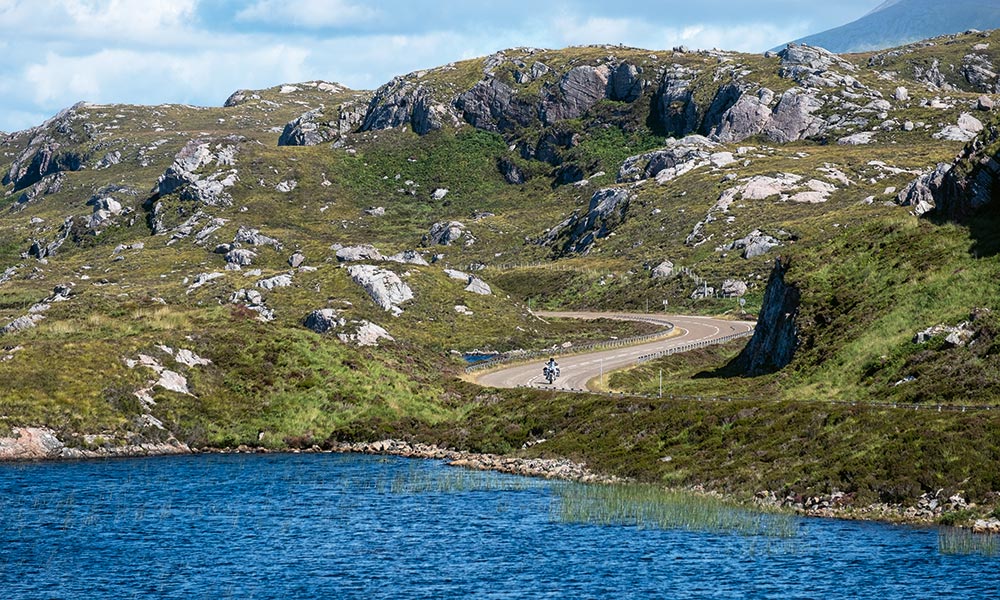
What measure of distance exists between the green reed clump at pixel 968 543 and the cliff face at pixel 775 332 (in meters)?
38.9

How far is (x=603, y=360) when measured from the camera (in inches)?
4828

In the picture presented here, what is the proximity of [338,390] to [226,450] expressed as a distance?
12.2 metres

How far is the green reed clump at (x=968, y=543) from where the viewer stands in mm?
46562

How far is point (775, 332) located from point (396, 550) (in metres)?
54.6

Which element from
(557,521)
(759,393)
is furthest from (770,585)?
(759,393)

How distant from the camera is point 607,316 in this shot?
190m

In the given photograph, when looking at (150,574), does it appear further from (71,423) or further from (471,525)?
(71,423)

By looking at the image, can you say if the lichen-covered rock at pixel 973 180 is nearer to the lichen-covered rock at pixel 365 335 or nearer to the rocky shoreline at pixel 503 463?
the rocky shoreline at pixel 503 463

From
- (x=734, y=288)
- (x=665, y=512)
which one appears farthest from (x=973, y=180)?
(x=734, y=288)

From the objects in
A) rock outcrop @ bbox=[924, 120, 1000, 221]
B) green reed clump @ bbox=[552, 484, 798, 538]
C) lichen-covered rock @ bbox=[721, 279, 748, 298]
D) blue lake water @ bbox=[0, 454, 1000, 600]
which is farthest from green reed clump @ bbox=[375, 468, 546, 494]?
lichen-covered rock @ bbox=[721, 279, 748, 298]

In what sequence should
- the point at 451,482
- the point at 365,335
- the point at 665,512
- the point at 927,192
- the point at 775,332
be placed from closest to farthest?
the point at 665,512 < the point at 451,482 < the point at 775,332 < the point at 927,192 < the point at 365,335

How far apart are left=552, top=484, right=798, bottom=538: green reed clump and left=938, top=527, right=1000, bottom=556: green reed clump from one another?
7.05m

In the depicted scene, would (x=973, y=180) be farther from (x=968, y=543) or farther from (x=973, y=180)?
(x=968, y=543)

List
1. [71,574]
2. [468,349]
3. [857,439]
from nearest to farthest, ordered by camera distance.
Result: 1. [71,574]
2. [857,439]
3. [468,349]
